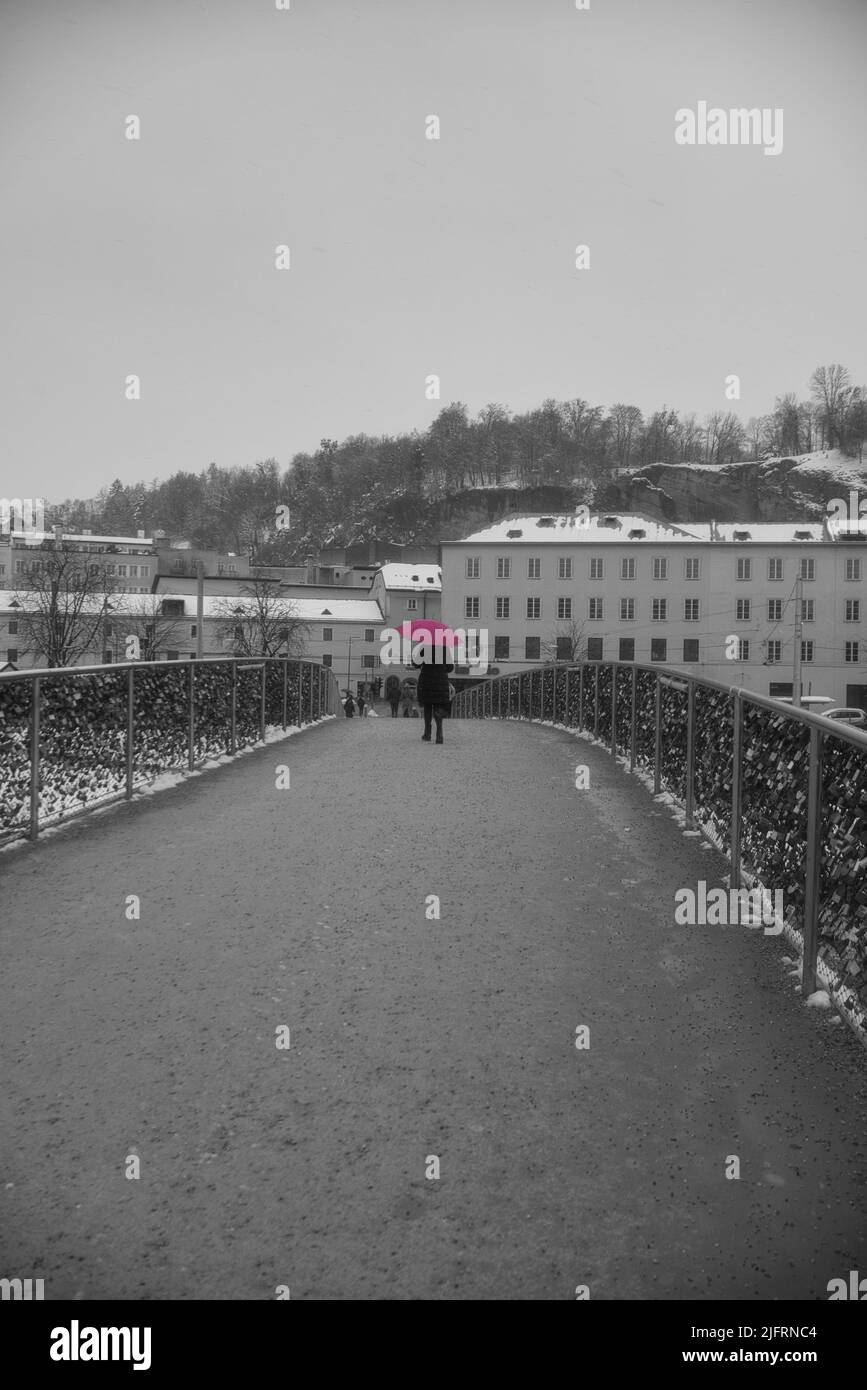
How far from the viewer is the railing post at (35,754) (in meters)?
7.32

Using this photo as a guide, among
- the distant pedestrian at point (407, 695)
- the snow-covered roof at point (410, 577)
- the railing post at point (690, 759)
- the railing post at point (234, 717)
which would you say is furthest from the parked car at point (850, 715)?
the snow-covered roof at point (410, 577)

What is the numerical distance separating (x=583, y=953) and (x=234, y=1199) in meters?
2.40

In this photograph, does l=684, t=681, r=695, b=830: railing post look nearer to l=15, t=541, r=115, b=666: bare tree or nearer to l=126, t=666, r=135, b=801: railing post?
l=126, t=666, r=135, b=801: railing post

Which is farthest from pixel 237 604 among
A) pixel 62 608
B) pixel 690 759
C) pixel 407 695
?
pixel 690 759

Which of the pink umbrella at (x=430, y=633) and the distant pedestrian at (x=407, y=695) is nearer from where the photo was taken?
the pink umbrella at (x=430, y=633)

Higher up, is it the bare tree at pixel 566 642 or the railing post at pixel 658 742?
the bare tree at pixel 566 642

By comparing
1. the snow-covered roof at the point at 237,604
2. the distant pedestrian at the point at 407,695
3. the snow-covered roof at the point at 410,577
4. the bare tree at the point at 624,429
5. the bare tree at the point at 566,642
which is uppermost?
the bare tree at the point at 624,429

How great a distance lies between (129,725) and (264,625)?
6619 centimetres

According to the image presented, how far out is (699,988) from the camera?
4.43 metres

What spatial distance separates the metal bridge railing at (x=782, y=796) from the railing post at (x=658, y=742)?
1cm

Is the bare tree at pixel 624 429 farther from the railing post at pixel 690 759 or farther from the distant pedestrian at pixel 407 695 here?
the railing post at pixel 690 759
